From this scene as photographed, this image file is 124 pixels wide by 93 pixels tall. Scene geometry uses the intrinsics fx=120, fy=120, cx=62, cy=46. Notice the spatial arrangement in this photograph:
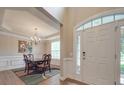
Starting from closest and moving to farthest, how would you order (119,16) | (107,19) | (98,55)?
(119,16)
(107,19)
(98,55)

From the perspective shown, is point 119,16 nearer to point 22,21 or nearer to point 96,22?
point 96,22

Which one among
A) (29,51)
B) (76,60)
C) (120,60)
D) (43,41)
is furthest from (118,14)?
(43,41)

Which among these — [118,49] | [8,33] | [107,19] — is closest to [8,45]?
[8,33]

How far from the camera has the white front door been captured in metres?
3.55

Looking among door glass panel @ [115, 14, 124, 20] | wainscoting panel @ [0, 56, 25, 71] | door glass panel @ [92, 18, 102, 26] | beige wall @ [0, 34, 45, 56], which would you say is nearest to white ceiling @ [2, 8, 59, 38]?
beige wall @ [0, 34, 45, 56]

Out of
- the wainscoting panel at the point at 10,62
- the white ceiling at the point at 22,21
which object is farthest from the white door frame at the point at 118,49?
the wainscoting panel at the point at 10,62

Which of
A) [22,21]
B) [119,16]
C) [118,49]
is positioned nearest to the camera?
[118,49]

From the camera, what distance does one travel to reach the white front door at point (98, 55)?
355cm

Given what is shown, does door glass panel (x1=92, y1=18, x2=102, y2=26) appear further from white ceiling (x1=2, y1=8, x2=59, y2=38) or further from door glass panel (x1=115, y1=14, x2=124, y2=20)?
white ceiling (x1=2, y1=8, x2=59, y2=38)

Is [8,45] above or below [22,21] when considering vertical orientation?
below

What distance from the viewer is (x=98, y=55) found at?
398 centimetres

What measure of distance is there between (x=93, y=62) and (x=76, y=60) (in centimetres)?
96

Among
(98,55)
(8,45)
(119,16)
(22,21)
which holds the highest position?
(22,21)
